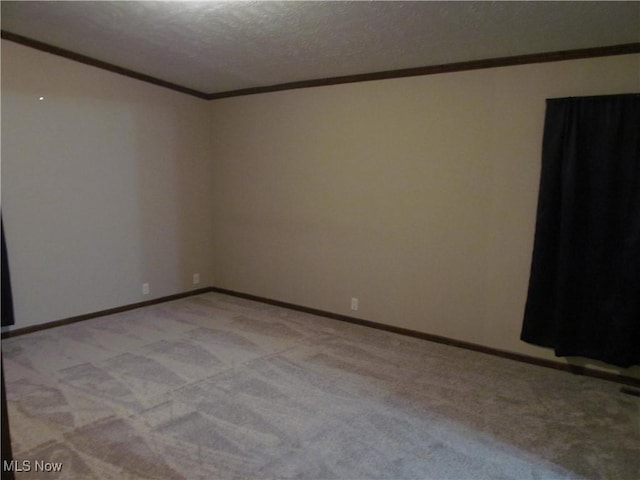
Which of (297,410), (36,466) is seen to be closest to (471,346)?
(297,410)

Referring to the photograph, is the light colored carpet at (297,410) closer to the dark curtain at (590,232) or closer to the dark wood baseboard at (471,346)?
the dark wood baseboard at (471,346)

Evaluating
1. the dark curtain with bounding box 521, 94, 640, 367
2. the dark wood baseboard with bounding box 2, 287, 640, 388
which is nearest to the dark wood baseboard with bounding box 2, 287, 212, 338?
the dark wood baseboard with bounding box 2, 287, 640, 388

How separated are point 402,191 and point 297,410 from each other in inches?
89.2

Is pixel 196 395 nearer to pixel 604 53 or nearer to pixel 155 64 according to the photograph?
pixel 155 64

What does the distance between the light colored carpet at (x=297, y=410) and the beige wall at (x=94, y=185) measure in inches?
21.9

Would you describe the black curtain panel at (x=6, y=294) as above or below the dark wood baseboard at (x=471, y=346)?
above

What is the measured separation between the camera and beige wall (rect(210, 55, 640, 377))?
3449 millimetres

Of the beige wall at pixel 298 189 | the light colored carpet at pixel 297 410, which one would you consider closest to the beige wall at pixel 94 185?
the beige wall at pixel 298 189

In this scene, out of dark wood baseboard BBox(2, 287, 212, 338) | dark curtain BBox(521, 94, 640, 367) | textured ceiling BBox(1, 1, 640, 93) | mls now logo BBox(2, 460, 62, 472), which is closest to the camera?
mls now logo BBox(2, 460, 62, 472)

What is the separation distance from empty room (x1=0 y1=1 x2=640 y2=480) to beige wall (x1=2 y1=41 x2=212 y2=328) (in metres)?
0.02

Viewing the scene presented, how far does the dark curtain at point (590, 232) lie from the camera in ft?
9.80

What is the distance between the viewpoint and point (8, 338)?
3600 millimetres

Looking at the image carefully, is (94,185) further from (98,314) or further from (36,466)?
(36,466)

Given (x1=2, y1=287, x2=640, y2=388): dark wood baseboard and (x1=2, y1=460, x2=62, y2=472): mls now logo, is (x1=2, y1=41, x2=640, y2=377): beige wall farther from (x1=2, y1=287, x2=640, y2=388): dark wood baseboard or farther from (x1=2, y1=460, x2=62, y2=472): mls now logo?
(x1=2, y1=460, x2=62, y2=472): mls now logo
